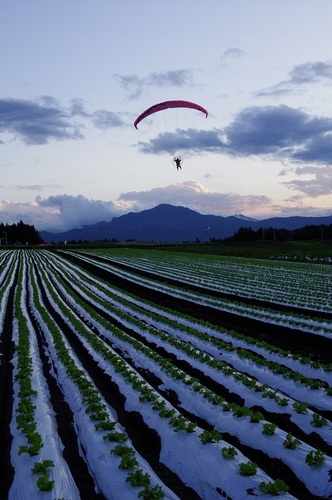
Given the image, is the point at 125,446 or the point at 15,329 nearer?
the point at 125,446

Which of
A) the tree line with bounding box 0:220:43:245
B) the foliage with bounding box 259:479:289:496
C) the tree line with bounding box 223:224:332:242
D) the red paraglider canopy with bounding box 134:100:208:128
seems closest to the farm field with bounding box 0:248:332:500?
the foliage with bounding box 259:479:289:496

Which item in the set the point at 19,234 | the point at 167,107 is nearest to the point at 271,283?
the point at 167,107

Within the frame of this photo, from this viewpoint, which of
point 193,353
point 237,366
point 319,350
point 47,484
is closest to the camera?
point 47,484

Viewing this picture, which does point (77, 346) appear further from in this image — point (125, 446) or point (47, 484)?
point (47, 484)

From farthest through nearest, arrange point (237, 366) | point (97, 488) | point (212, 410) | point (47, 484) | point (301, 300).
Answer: point (301, 300), point (237, 366), point (212, 410), point (97, 488), point (47, 484)

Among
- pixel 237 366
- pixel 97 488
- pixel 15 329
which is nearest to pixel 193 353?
pixel 237 366

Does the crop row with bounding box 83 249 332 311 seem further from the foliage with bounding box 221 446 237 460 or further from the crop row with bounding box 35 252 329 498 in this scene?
the foliage with bounding box 221 446 237 460

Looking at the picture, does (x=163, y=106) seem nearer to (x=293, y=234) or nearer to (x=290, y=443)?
(x=290, y=443)

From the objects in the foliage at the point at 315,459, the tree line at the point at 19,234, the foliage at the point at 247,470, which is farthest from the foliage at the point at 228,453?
Result: the tree line at the point at 19,234
